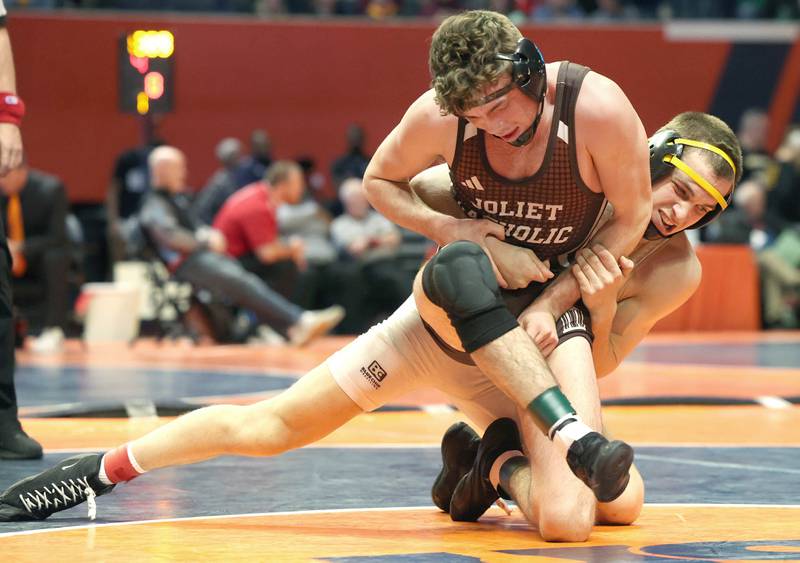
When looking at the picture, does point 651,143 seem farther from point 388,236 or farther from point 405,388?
point 388,236

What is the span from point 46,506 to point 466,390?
1.11 meters

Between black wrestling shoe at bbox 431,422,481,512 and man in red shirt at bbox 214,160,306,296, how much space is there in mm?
7506

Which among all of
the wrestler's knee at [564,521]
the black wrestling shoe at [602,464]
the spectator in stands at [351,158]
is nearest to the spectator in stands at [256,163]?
the spectator in stands at [351,158]

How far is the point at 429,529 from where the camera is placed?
3.55 meters

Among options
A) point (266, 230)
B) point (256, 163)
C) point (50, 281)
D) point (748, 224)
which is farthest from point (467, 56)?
point (256, 163)

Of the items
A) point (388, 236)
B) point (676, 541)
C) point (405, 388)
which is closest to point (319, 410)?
point (405, 388)

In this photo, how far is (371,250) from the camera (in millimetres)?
12359

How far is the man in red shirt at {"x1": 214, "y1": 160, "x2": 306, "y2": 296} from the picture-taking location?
37.1ft

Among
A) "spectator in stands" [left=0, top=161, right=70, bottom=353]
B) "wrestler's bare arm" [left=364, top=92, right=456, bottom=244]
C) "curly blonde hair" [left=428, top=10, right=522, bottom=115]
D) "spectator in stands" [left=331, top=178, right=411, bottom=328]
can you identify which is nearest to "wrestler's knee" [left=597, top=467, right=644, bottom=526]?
"wrestler's bare arm" [left=364, top=92, right=456, bottom=244]

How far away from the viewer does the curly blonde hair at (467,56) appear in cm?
334

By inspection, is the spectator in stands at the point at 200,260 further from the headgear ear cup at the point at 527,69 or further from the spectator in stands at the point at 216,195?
the headgear ear cup at the point at 527,69

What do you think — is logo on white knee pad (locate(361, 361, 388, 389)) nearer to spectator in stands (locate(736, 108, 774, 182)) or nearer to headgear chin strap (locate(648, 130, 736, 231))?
headgear chin strap (locate(648, 130, 736, 231))

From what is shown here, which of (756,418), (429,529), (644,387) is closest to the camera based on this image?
(429,529)

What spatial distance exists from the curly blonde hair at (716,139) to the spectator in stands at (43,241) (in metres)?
7.23
